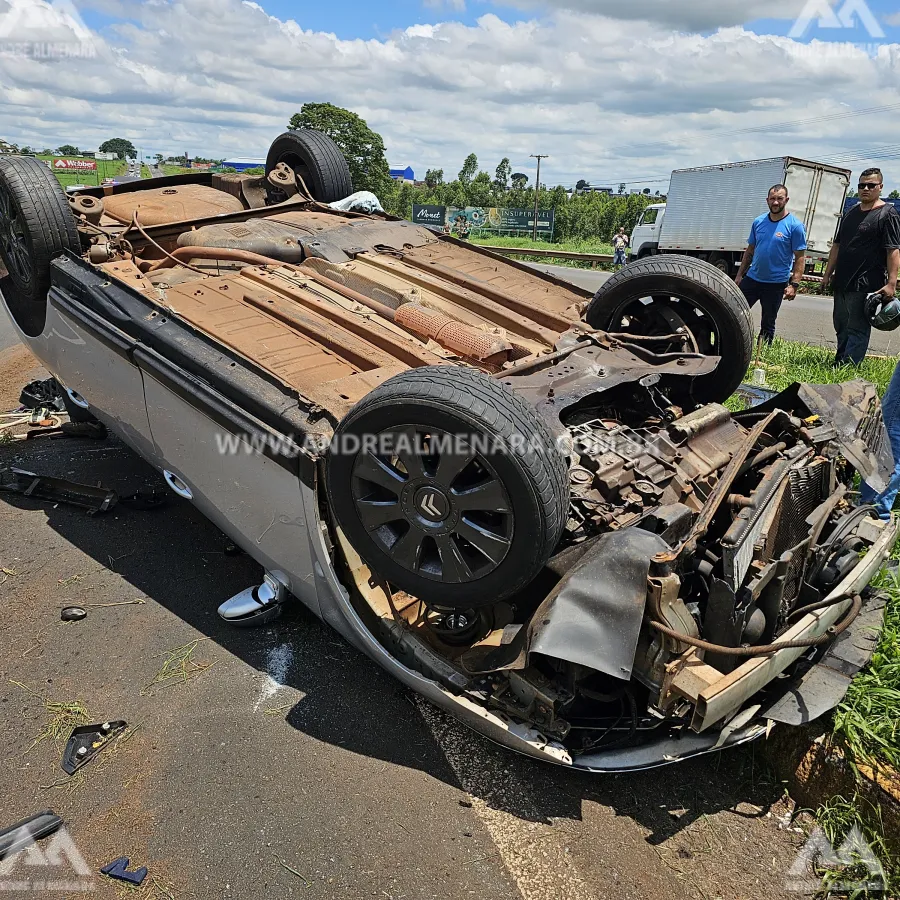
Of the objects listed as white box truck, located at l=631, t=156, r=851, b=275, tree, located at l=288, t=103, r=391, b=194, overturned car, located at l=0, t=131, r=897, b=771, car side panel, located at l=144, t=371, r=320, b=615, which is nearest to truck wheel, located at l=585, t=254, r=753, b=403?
overturned car, located at l=0, t=131, r=897, b=771

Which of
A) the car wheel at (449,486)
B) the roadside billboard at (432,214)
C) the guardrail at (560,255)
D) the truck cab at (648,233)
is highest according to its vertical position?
the car wheel at (449,486)

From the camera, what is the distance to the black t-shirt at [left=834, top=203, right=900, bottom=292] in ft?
19.1

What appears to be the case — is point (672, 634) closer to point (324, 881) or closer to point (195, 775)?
point (324, 881)

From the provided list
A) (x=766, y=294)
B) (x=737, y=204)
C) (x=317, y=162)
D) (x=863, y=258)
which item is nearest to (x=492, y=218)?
(x=737, y=204)

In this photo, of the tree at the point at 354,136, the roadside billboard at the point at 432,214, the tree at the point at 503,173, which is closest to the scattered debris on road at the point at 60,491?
the roadside billboard at the point at 432,214

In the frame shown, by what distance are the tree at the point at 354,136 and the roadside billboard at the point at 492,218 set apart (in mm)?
4000

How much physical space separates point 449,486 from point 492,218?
1400 inches

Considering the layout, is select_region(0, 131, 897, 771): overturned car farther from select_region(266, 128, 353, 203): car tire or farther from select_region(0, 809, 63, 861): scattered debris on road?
select_region(266, 128, 353, 203): car tire

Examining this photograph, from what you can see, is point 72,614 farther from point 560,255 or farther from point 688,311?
point 560,255

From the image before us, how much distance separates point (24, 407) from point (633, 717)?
606 centimetres

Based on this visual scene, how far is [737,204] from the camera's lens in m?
18.9

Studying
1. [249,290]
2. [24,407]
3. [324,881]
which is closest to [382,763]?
[324,881]

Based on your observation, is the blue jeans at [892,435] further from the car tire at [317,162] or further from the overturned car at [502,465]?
the car tire at [317,162]

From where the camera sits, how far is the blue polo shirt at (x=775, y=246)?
A: 20.9ft
